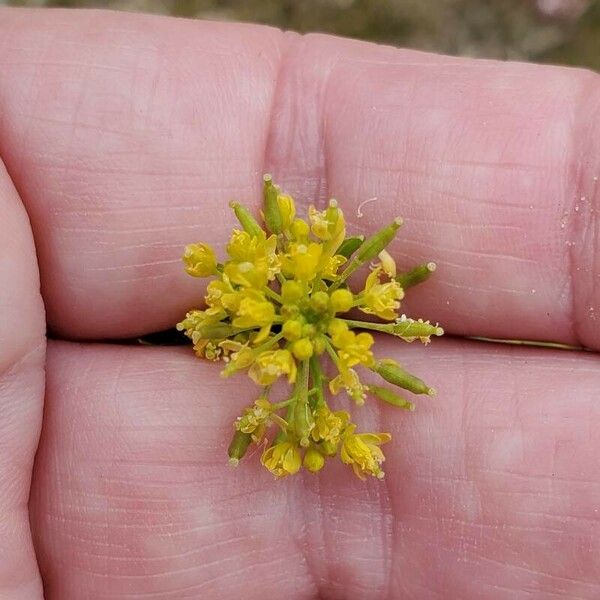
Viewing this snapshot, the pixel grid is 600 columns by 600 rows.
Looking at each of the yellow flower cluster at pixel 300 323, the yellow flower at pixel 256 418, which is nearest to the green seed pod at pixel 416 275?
the yellow flower cluster at pixel 300 323

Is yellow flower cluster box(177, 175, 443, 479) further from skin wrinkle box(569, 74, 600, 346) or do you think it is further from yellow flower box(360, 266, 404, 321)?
skin wrinkle box(569, 74, 600, 346)

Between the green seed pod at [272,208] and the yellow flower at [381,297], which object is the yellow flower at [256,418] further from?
the green seed pod at [272,208]

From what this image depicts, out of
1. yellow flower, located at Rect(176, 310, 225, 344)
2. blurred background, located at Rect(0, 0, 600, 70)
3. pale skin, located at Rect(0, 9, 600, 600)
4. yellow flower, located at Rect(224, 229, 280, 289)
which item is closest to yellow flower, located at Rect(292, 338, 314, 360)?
yellow flower, located at Rect(224, 229, 280, 289)

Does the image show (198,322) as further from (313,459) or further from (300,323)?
(313,459)

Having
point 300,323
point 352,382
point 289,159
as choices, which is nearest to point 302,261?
point 300,323

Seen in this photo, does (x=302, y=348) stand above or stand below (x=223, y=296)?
below

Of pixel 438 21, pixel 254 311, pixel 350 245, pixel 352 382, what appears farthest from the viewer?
pixel 438 21

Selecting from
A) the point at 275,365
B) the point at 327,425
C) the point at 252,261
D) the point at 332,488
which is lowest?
the point at 332,488
